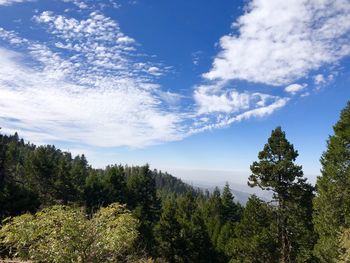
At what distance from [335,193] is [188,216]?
115 ft

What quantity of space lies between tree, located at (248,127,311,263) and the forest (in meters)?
0.08

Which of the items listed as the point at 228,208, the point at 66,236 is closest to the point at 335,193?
the point at 66,236

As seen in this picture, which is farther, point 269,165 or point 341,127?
point 269,165

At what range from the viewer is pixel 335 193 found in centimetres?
2303

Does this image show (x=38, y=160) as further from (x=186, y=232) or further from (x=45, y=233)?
(x=45, y=233)

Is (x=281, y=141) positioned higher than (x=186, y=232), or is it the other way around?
(x=281, y=141)

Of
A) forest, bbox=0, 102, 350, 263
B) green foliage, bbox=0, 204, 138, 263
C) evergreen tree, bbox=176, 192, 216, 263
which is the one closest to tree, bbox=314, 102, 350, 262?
forest, bbox=0, 102, 350, 263

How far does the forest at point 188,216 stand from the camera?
32.4 ft

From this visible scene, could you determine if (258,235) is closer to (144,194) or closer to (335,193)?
(335,193)

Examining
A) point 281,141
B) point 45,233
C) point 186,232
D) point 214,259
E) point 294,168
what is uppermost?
point 281,141

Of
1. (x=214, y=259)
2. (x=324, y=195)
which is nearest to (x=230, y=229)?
(x=214, y=259)

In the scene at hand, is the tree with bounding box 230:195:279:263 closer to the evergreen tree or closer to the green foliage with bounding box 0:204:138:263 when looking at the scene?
the evergreen tree

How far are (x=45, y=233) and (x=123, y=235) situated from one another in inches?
89.2

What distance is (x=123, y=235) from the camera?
10094mm
